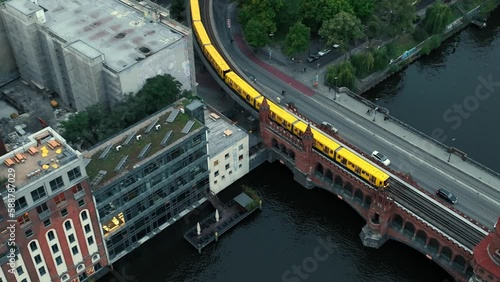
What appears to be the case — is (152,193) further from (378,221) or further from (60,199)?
(378,221)

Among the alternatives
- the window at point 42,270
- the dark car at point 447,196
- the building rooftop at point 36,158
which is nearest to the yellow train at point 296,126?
the dark car at point 447,196

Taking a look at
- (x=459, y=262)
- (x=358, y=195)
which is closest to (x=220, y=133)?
(x=358, y=195)

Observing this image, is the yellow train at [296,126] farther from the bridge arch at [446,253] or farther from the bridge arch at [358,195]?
the bridge arch at [446,253]

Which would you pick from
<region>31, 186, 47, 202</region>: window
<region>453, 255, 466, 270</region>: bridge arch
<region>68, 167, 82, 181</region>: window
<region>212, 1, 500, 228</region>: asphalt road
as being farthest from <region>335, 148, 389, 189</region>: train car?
<region>31, 186, 47, 202</region>: window

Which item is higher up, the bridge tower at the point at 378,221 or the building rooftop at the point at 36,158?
the building rooftop at the point at 36,158

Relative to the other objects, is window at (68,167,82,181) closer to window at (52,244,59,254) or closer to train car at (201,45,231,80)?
window at (52,244,59,254)

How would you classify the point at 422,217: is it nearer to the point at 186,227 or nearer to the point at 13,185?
the point at 186,227
